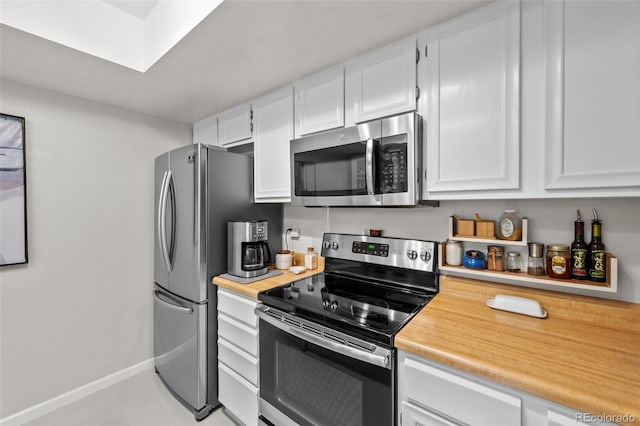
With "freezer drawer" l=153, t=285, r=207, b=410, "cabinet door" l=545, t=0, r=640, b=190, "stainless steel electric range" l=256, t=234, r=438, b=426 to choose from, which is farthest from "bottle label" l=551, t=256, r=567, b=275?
"freezer drawer" l=153, t=285, r=207, b=410

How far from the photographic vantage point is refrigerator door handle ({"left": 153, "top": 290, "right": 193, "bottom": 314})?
191 cm

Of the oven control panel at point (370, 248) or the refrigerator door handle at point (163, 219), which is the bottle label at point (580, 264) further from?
the refrigerator door handle at point (163, 219)

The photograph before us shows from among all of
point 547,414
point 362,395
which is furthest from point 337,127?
point 547,414

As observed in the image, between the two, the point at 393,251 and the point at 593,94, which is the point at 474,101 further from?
the point at 393,251

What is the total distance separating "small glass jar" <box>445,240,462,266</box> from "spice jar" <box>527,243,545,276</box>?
0.98 feet

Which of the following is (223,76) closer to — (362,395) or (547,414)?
(362,395)

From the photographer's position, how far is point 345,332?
3.78ft

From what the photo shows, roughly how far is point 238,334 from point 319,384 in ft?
2.17

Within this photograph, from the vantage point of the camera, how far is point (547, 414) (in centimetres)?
77

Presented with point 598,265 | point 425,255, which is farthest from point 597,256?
point 425,255

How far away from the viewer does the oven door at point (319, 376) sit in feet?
3.44

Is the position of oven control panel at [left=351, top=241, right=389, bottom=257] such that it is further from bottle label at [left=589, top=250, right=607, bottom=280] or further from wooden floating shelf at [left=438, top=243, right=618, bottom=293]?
bottle label at [left=589, top=250, right=607, bottom=280]

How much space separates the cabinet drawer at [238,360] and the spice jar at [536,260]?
1496 millimetres

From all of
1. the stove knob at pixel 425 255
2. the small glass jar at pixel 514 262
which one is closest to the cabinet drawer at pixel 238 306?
the stove knob at pixel 425 255
